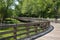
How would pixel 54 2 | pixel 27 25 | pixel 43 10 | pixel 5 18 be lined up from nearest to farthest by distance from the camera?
pixel 27 25, pixel 5 18, pixel 54 2, pixel 43 10

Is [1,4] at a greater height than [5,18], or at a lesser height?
greater

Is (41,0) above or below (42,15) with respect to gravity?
above

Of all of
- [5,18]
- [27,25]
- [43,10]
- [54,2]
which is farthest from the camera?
[43,10]

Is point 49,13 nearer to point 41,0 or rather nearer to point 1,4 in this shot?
point 41,0

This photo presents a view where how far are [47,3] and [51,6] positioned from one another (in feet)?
5.78

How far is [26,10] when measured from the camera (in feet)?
293

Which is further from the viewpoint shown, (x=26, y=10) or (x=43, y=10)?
(x=26, y=10)

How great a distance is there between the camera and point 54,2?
243ft

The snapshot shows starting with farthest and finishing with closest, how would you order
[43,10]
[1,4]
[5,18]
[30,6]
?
1. [30,6]
2. [43,10]
3. [5,18]
4. [1,4]

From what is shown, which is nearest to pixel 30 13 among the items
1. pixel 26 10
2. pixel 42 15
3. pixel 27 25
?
pixel 26 10

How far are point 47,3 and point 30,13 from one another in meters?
13.6

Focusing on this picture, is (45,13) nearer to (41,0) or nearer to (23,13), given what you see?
(41,0)

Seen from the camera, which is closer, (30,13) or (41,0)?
(41,0)

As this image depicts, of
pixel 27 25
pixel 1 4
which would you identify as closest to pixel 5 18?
pixel 1 4
